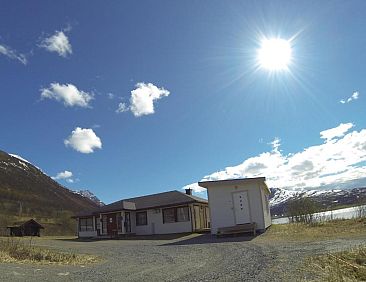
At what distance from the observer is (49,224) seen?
282 feet

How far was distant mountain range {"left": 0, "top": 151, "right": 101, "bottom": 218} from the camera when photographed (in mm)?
108750

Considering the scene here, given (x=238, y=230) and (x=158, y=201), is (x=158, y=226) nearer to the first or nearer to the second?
(x=158, y=201)

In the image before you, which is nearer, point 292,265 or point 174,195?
point 292,265

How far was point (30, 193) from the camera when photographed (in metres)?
128

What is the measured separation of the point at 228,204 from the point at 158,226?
10587 millimetres

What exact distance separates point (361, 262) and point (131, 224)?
29.9 m

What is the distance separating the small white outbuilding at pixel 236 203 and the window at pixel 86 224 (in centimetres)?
1706

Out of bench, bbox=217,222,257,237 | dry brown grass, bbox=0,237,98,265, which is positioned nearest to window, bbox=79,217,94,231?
bench, bbox=217,222,257,237

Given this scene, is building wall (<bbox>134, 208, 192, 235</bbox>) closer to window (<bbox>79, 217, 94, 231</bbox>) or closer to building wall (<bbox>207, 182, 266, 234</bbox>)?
window (<bbox>79, 217, 94, 231</bbox>)

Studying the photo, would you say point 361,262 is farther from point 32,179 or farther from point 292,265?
point 32,179

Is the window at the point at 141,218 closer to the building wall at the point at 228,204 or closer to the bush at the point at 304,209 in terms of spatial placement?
the building wall at the point at 228,204

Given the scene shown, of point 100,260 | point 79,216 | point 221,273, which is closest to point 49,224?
point 79,216

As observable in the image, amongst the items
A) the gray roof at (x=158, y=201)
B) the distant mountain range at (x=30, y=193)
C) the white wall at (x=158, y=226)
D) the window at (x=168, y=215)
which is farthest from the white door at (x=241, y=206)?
the distant mountain range at (x=30, y=193)

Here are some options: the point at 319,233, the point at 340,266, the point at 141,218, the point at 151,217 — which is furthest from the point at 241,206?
the point at 340,266
